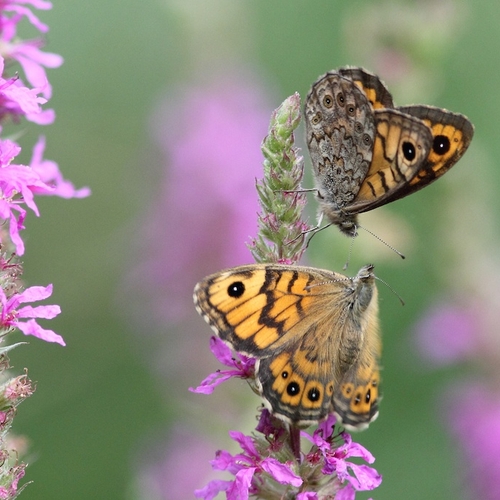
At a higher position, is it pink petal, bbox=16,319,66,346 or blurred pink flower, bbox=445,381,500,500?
pink petal, bbox=16,319,66,346

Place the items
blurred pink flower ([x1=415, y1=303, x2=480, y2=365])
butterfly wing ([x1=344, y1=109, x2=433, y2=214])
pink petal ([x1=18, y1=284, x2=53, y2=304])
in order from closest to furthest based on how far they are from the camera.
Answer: pink petal ([x1=18, y1=284, x2=53, y2=304]) → butterfly wing ([x1=344, y1=109, x2=433, y2=214]) → blurred pink flower ([x1=415, y1=303, x2=480, y2=365])

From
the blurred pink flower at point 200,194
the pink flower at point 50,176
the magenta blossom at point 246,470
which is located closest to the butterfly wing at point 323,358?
the magenta blossom at point 246,470

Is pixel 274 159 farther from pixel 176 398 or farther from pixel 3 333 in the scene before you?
pixel 176 398

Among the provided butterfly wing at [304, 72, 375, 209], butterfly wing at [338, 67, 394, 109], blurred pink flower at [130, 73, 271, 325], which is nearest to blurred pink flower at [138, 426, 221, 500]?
blurred pink flower at [130, 73, 271, 325]

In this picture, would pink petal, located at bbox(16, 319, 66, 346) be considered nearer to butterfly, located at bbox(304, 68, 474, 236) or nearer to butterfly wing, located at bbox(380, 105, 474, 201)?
butterfly, located at bbox(304, 68, 474, 236)

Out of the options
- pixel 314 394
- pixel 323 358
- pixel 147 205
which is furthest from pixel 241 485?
pixel 147 205

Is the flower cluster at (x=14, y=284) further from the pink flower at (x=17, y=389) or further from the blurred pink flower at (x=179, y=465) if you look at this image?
the blurred pink flower at (x=179, y=465)
